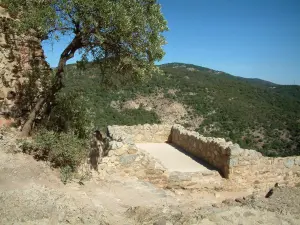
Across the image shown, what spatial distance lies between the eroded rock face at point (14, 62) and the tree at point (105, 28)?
1420 millimetres

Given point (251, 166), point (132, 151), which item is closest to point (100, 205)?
point (132, 151)

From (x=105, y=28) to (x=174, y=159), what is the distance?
5.93 m

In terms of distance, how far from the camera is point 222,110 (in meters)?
38.6

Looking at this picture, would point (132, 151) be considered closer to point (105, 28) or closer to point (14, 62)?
point (105, 28)

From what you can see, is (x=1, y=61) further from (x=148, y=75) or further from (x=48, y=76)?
(x=148, y=75)

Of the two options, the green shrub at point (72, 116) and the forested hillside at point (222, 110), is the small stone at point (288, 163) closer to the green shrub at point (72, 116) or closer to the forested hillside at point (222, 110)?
the green shrub at point (72, 116)

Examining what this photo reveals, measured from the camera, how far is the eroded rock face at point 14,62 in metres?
11.4

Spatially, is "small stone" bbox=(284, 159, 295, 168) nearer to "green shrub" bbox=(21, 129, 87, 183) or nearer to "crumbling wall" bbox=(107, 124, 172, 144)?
"green shrub" bbox=(21, 129, 87, 183)

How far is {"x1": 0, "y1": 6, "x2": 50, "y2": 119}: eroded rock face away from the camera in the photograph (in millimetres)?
11414

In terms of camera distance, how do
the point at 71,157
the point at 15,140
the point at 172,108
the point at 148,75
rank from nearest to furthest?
the point at 71,157 → the point at 15,140 → the point at 148,75 → the point at 172,108

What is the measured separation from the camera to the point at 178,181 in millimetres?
9578

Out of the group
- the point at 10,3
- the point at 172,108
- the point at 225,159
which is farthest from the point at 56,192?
the point at 172,108

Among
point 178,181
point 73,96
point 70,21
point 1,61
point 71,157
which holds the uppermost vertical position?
point 70,21

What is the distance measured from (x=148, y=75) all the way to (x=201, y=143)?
11.8 feet
